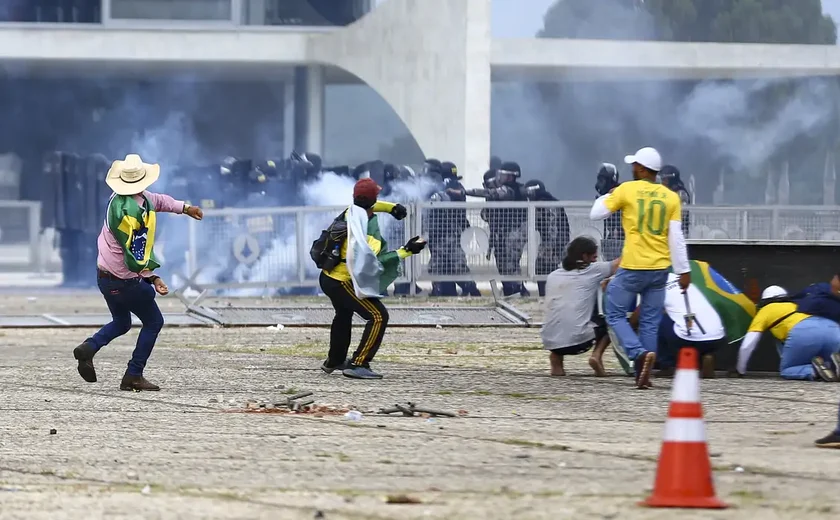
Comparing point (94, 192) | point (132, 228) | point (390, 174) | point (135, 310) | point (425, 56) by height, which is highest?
point (425, 56)

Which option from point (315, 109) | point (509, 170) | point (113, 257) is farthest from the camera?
point (315, 109)

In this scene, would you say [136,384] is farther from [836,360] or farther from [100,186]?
[100,186]

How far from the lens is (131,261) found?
9.79 m

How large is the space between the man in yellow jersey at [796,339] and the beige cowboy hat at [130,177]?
4.29m

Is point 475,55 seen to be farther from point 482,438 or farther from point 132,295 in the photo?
point 482,438

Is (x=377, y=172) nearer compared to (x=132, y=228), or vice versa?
(x=132, y=228)

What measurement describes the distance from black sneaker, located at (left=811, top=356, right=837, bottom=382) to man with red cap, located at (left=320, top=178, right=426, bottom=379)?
2826 mm

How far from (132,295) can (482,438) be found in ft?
10.6

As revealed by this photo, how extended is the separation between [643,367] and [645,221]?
0.97 m

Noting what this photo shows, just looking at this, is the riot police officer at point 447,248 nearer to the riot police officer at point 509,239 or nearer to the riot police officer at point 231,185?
the riot police officer at point 509,239

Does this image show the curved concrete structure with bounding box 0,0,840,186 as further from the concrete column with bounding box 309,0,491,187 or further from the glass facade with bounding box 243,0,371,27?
the glass facade with bounding box 243,0,371,27

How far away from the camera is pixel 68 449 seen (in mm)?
7320

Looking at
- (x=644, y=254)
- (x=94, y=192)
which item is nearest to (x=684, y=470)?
(x=644, y=254)

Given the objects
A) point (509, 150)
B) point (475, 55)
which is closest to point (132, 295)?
point (475, 55)
